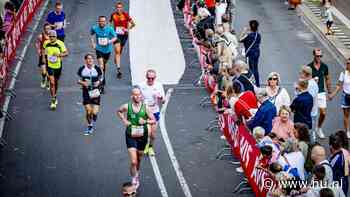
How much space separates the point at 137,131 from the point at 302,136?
11.3ft

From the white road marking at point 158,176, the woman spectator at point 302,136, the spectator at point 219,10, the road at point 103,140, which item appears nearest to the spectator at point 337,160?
the woman spectator at point 302,136

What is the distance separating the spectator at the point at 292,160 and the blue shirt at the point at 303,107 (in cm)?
292

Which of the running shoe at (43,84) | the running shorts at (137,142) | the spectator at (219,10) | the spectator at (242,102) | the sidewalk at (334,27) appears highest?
the spectator at (242,102)

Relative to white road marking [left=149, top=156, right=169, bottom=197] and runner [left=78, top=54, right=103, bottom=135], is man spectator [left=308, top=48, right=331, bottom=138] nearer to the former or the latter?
white road marking [left=149, top=156, right=169, bottom=197]

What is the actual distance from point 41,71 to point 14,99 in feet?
5.84

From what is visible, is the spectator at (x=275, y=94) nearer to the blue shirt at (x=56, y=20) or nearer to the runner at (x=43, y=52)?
the runner at (x=43, y=52)

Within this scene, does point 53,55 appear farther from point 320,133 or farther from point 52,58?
point 320,133

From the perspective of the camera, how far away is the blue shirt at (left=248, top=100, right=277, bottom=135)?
60.1 feet

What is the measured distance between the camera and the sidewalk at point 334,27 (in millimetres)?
29156

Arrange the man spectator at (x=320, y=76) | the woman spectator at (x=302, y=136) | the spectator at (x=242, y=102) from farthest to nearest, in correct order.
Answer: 1. the man spectator at (x=320, y=76)
2. the spectator at (x=242, y=102)
3. the woman spectator at (x=302, y=136)

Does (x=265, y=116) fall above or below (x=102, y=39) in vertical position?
above

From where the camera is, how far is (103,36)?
81.9 ft

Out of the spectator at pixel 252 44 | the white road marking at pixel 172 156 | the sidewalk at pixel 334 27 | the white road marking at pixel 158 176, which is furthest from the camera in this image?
the sidewalk at pixel 334 27

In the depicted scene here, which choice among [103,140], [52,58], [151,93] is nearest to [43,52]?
[52,58]
